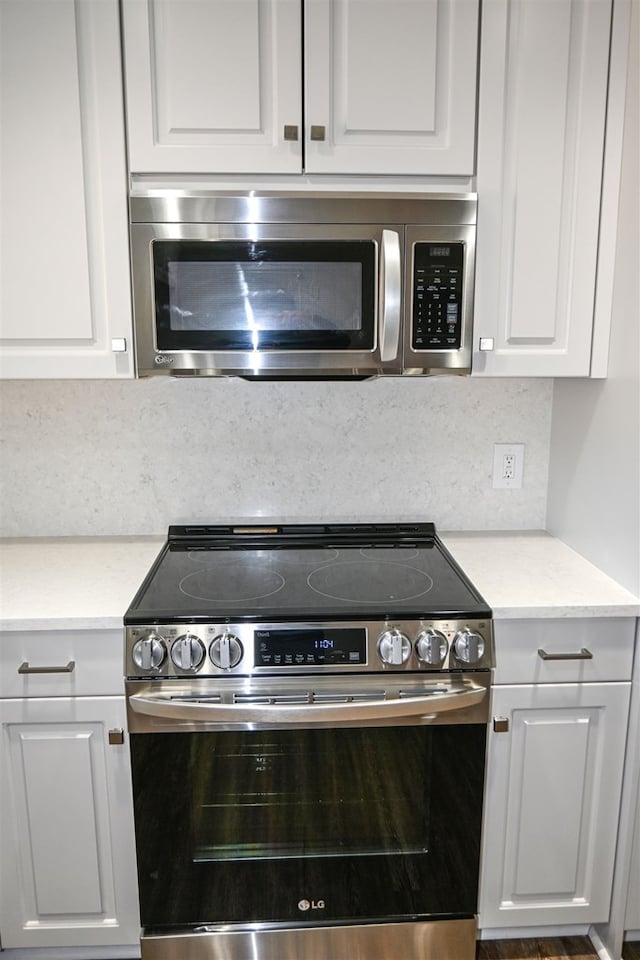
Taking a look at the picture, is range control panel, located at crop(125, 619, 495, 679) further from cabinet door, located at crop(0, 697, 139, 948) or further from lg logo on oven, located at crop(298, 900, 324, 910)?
lg logo on oven, located at crop(298, 900, 324, 910)

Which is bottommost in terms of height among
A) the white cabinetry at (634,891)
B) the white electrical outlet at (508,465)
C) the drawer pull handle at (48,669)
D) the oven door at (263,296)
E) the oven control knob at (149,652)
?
the white cabinetry at (634,891)

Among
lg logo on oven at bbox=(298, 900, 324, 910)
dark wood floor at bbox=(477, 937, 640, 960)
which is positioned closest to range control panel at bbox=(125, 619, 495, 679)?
lg logo on oven at bbox=(298, 900, 324, 910)

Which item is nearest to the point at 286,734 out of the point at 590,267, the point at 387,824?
the point at 387,824

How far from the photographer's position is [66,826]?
152 centimetres

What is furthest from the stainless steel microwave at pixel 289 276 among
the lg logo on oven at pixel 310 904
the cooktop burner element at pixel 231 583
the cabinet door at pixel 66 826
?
the lg logo on oven at pixel 310 904

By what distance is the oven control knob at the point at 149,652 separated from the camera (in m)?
1.43

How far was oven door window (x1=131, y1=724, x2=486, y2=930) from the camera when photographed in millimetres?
1496

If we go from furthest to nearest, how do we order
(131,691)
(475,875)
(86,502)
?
(86,502) < (475,875) < (131,691)

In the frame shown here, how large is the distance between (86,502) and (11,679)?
2.09 feet

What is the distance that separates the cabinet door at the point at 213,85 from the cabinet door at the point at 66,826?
4.06ft

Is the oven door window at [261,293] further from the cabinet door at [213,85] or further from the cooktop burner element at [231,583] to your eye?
the cooktop burner element at [231,583]

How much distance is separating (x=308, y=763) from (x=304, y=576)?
0.42m

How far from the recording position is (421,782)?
1.54 m

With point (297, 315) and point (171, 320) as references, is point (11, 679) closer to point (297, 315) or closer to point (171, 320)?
point (171, 320)
